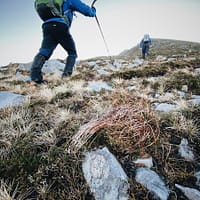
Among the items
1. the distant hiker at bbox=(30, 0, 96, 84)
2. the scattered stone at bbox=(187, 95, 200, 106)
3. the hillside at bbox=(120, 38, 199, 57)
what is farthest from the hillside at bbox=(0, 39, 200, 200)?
the hillside at bbox=(120, 38, 199, 57)

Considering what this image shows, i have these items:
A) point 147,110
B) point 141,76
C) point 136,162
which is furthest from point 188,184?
point 141,76

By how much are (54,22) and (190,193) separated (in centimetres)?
491

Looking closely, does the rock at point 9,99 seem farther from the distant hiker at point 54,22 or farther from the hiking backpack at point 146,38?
the hiking backpack at point 146,38

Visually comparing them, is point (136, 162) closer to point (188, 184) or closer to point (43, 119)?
point (188, 184)

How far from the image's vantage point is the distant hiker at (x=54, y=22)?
513 cm

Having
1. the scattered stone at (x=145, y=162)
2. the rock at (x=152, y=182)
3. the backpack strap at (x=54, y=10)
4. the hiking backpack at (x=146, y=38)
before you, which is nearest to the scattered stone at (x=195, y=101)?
the scattered stone at (x=145, y=162)

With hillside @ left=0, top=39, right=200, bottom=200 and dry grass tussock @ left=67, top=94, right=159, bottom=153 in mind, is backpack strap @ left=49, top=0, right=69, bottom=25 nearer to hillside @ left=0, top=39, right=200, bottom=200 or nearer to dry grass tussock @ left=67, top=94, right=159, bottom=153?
hillside @ left=0, top=39, right=200, bottom=200

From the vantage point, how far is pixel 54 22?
534 cm

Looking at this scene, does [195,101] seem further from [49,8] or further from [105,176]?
[49,8]

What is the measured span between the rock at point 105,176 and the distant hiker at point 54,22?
Answer: 395 cm

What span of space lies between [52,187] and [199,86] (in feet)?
14.1

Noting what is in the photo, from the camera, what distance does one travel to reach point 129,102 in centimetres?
332

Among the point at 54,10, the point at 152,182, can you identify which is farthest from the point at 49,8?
the point at 152,182

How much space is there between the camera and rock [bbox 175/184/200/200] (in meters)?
1.83
